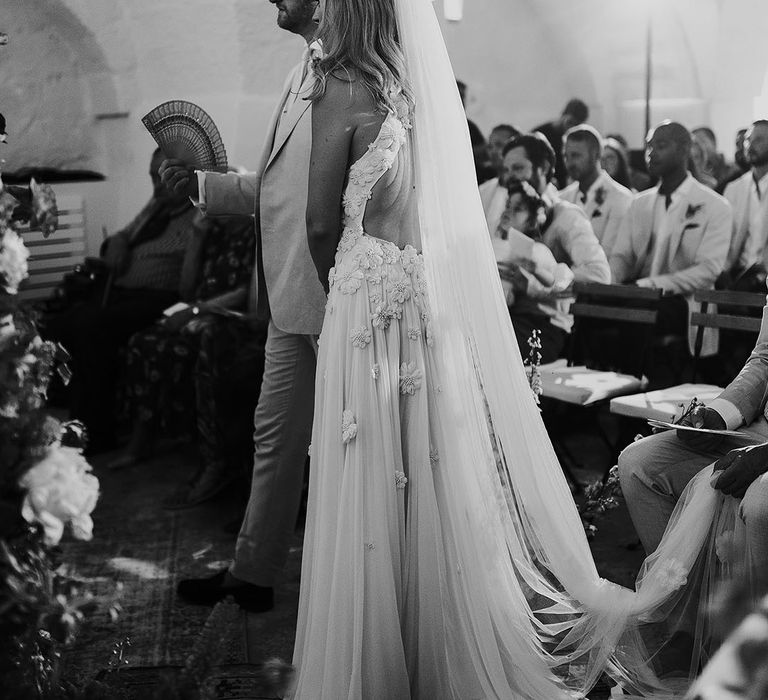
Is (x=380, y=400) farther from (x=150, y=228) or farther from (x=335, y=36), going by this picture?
(x=150, y=228)

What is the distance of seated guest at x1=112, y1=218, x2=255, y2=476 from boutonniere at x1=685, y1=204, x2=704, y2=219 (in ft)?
7.58

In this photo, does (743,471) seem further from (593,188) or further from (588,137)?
(588,137)

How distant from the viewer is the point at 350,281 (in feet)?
9.50

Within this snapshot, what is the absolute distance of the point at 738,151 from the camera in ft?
17.4

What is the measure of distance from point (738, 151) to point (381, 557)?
3.51 m

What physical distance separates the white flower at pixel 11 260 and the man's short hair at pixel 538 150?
4.08 m

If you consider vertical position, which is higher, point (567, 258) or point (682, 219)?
point (682, 219)

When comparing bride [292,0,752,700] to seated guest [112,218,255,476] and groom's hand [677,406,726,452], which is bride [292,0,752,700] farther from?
seated guest [112,218,255,476]

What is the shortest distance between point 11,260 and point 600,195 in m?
4.17

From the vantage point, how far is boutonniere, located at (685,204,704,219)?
5.29 metres

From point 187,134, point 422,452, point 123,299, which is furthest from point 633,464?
point 123,299

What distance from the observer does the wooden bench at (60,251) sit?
6117mm

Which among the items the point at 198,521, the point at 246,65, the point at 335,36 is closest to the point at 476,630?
the point at 335,36

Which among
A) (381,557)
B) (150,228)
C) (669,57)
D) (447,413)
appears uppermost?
(669,57)
